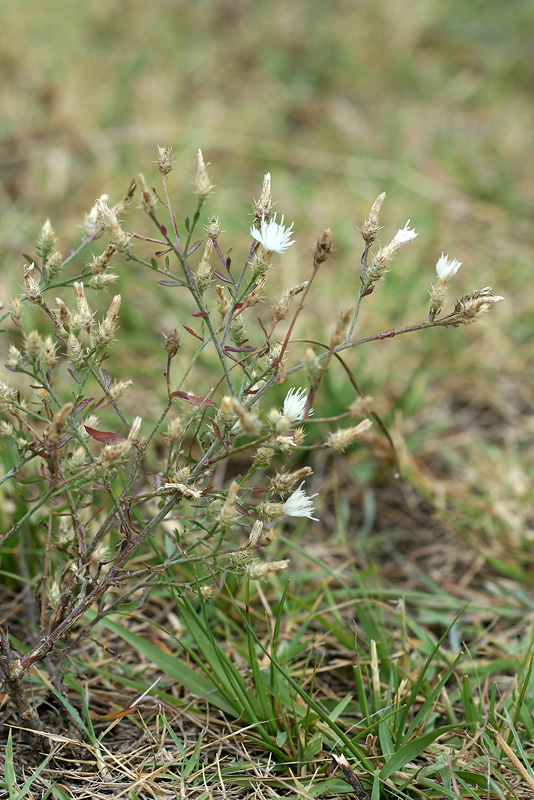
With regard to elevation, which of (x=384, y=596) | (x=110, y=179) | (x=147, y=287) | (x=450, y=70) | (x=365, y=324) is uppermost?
(x=450, y=70)

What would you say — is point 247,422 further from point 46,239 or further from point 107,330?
point 46,239

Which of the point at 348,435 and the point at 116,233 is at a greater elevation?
the point at 116,233

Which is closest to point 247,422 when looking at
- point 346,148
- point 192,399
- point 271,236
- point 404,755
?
point 192,399

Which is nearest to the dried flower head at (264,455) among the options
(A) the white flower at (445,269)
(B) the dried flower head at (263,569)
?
(B) the dried flower head at (263,569)

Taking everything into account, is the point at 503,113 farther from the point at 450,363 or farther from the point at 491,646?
the point at 491,646

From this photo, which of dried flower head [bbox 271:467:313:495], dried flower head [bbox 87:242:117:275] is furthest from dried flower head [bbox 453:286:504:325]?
dried flower head [bbox 87:242:117:275]

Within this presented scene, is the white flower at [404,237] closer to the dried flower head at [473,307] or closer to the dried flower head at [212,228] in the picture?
the dried flower head at [473,307]

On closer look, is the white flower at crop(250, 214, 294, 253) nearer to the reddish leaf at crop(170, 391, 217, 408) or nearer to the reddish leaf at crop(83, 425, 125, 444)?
the reddish leaf at crop(170, 391, 217, 408)

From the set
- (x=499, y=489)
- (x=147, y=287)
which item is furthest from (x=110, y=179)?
(x=499, y=489)
